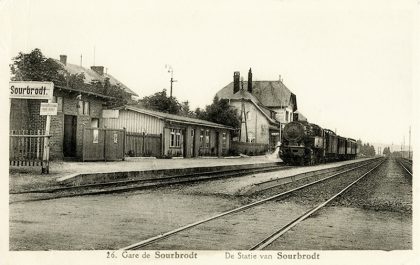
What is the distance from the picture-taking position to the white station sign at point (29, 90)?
10.4 m

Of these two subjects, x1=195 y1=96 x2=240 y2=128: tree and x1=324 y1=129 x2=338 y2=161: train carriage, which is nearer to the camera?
x1=324 y1=129 x2=338 y2=161: train carriage

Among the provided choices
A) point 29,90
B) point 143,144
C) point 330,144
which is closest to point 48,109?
point 29,90

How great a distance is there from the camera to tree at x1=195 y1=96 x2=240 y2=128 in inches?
1620

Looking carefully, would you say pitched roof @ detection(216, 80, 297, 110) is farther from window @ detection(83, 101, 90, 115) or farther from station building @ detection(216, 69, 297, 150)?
window @ detection(83, 101, 90, 115)

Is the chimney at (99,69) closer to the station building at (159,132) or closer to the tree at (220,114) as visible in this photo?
the tree at (220,114)

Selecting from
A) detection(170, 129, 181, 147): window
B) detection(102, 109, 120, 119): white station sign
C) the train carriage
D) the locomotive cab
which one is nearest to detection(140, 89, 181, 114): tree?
detection(170, 129, 181, 147): window

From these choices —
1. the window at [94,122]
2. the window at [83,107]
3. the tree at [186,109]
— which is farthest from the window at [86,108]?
the tree at [186,109]

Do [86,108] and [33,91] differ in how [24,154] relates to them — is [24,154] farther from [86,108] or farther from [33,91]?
[86,108]

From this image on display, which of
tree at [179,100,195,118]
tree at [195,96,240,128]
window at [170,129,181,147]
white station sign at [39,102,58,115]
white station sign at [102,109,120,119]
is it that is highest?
tree at [179,100,195,118]

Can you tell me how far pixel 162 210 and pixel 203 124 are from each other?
23358mm

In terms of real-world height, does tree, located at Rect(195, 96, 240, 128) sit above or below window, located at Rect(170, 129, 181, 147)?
above

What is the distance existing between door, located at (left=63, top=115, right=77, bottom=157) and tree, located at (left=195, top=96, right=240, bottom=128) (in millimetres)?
21454

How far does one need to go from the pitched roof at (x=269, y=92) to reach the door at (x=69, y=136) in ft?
120

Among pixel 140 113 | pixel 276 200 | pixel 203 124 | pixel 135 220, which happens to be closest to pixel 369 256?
pixel 135 220
